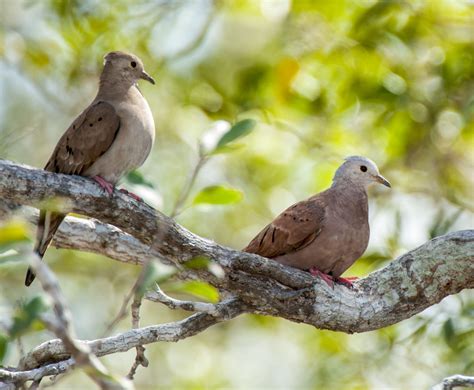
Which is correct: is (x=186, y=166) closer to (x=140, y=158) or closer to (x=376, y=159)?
(x=376, y=159)

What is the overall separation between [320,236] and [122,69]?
1.78m

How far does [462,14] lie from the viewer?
6.92 meters

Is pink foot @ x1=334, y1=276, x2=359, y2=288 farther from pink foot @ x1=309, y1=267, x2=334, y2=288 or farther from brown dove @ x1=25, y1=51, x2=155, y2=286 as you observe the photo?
brown dove @ x1=25, y1=51, x2=155, y2=286

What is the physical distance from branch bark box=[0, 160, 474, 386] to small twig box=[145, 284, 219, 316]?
3.4 inches

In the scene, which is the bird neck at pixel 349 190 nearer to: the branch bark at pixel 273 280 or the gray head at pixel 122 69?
the branch bark at pixel 273 280

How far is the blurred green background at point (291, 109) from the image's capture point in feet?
23.1

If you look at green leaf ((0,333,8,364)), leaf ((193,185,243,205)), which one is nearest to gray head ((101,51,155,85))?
leaf ((193,185,243,205))

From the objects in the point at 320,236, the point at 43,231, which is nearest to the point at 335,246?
the point at 320,236

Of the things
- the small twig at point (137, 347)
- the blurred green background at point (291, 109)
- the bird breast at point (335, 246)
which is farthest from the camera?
the blurred green background at point (291, 109)

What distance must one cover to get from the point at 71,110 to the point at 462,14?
371cm

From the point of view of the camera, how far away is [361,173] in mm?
5879

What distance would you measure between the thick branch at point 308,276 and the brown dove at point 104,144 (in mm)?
687

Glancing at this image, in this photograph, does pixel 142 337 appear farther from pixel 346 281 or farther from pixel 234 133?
pixel 234 133

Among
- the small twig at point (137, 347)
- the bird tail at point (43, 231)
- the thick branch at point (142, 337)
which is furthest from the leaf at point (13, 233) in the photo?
the bird tail at point (43, 231)
